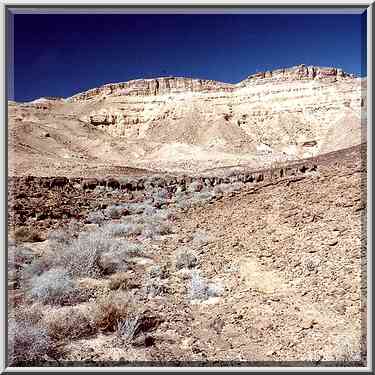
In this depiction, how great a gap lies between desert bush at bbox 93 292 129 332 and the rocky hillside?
85.0 ft

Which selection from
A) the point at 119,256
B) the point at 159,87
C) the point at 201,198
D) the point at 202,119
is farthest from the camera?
the point at 159,87

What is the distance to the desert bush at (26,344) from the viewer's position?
7.48 feet

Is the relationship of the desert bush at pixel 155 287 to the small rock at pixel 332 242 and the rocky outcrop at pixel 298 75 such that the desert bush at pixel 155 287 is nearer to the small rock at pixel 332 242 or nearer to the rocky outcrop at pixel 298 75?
the small rock at pixel 332 242

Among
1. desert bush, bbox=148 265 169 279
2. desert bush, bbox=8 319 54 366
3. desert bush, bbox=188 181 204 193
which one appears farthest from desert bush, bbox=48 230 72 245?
desert bush, bbox=188 181 204 193

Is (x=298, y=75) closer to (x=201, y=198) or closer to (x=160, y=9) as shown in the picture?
(x=201, y=198)

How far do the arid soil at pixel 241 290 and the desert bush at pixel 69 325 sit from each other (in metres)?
0.01

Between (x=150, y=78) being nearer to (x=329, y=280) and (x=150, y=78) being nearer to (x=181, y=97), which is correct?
(x=181, y=97)

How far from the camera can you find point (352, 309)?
2.77 m

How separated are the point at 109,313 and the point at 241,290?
1.06 m

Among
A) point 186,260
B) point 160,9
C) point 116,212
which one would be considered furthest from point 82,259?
point 116,212

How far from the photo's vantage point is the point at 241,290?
11.2 feet

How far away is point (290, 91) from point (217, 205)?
43191mm

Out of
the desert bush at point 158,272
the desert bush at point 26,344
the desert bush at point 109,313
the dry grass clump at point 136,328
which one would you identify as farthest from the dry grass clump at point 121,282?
the desert bush at point 26,344

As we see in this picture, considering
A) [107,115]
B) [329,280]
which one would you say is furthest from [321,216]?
[107,115]
